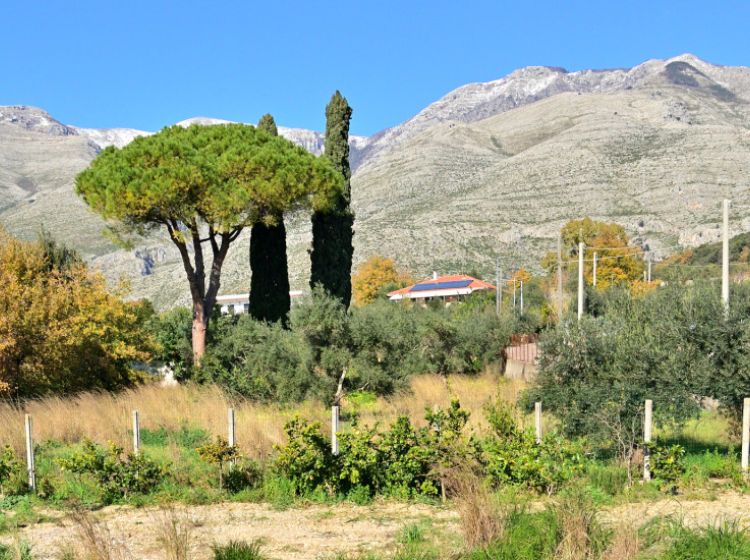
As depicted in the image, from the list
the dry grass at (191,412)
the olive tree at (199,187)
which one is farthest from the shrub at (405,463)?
the olive tree at (199,187)

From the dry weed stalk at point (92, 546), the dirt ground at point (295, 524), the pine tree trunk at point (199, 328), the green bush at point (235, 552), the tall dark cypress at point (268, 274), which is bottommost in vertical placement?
the dirt ground at point (295, 524)

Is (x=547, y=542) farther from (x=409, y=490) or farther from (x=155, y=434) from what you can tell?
(x=155, y=434)

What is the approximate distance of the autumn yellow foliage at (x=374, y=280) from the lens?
2798 inches

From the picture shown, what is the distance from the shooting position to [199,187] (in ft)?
78.7

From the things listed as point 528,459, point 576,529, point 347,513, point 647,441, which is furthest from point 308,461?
point 647,441

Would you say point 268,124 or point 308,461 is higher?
point 268,124

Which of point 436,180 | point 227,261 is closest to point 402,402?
point 227,261

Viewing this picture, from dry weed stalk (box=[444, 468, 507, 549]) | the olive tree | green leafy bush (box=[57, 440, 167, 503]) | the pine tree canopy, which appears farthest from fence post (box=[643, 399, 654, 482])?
the pine tree canopy

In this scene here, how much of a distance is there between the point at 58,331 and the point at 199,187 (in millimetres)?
7582

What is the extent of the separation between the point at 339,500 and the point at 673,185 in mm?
93357

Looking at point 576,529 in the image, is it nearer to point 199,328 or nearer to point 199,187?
point 199,328

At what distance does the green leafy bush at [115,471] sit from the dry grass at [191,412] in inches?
60.4

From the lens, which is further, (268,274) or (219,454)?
(268,274)

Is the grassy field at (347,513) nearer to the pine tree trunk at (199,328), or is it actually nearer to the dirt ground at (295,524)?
the dirt ground at (295,524)
